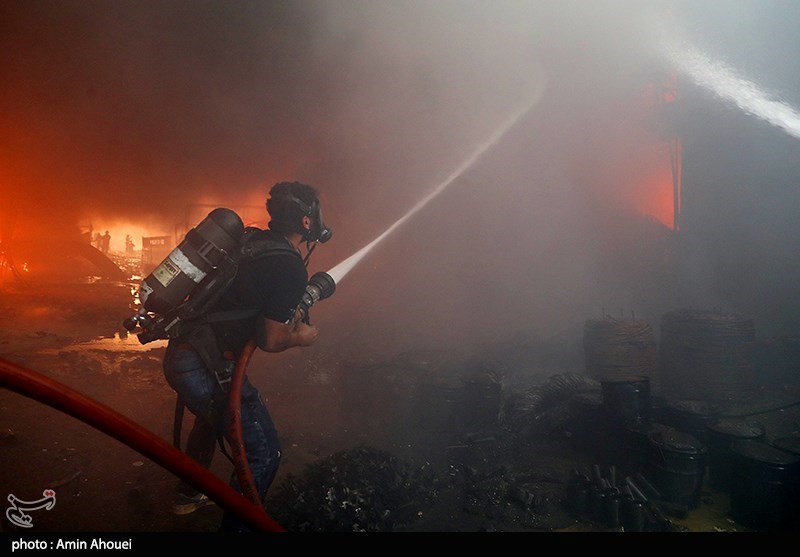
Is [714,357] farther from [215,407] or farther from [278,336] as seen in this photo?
[215,407]

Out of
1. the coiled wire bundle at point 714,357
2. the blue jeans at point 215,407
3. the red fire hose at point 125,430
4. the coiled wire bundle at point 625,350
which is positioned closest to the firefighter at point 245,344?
the blue jeans at point 215,407

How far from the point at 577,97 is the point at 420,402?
30.3 feet

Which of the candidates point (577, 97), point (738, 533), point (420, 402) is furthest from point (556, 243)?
point (738, 533)

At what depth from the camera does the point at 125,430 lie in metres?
1.88

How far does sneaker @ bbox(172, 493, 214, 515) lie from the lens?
135 inches

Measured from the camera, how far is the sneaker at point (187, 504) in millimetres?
3418

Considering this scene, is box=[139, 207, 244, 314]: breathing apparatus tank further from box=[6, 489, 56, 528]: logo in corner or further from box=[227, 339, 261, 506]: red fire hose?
box=[6, 489, 56, 528]: logo in corner

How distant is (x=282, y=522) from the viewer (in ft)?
11.0

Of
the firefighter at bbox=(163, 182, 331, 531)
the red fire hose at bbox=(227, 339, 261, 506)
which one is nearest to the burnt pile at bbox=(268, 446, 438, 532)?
the firefighter at bbox=(163, 182, 331, 531)

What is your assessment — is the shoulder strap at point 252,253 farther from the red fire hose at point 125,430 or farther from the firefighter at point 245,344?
the red fire hose at point 125,430

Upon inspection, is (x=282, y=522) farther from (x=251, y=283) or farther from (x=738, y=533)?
(x=738, y=533)

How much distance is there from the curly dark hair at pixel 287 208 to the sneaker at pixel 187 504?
246cm

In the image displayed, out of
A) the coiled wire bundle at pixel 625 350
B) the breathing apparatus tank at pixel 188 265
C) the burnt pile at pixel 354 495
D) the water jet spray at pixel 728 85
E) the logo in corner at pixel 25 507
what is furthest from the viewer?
the water jet spray at pixel 728 85

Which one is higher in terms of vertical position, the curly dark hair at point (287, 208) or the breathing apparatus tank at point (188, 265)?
the curly dark hair at point (287, 208)
